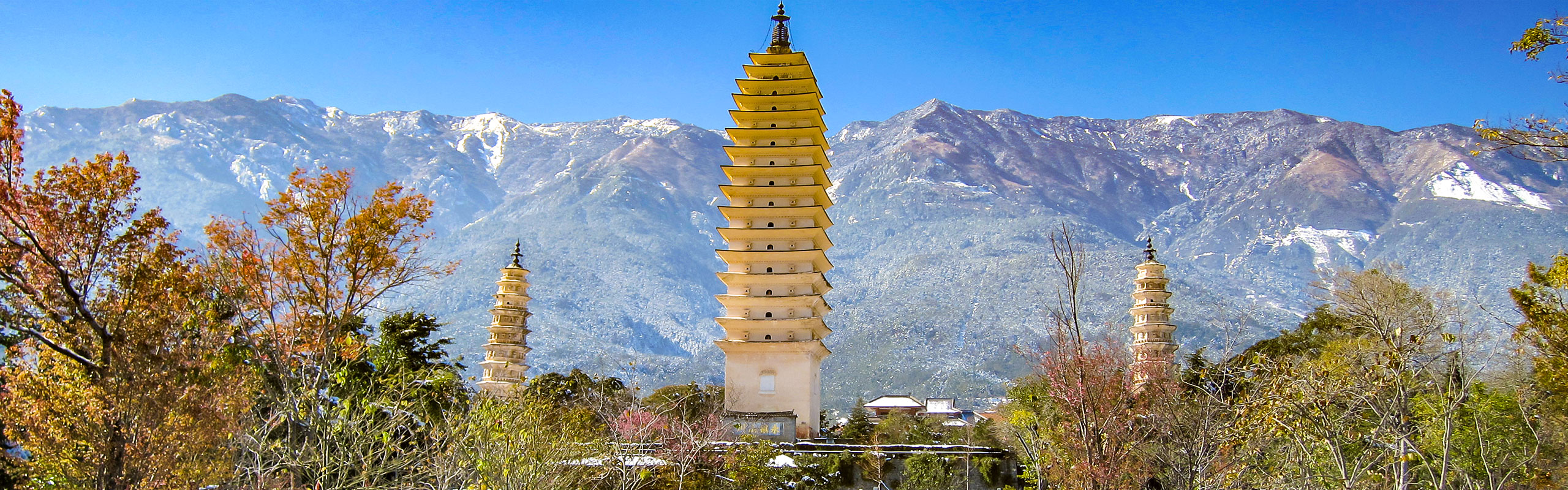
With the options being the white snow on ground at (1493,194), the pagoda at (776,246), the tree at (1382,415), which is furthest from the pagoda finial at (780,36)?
the white snow on ground at (1493,194)

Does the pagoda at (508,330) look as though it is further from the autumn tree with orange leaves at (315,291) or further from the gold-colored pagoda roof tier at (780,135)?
the autumn tree with orange leaves at (315,291)

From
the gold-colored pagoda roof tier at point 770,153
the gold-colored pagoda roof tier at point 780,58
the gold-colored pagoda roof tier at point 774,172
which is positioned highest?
the gold-colored pagoda roof tier at point 780,58

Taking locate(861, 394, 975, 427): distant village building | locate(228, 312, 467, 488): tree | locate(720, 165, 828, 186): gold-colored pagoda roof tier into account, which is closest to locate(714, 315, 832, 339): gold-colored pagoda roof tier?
locate(720, 165, 828, 186): gold-colored pagoda roof tier

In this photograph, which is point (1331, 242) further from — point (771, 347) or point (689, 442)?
point (689, 442)

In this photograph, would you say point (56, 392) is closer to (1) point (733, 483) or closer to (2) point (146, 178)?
(1) point (733, 483)

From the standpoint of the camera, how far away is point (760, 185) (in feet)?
152

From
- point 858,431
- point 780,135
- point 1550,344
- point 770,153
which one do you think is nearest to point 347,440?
point 1550,344

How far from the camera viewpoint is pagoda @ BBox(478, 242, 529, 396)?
47875mm

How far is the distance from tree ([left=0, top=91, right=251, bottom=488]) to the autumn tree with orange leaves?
1.71ft

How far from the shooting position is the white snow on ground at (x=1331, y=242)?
7495 inches

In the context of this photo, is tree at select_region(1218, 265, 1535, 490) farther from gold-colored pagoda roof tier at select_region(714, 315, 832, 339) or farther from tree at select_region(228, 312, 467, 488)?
gold-colored pagoda roof tier at select_region(714, 315, 832, 339)

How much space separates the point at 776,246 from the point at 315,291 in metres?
31.1

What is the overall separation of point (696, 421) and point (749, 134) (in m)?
16.4

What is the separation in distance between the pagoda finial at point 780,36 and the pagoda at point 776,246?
0.27ft
